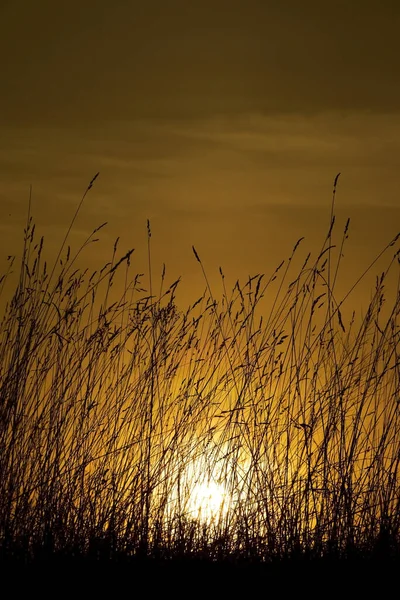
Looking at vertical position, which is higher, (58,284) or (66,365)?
(58,284)

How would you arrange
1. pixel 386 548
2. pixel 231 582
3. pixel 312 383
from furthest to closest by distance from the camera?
pixel 312 383 → pixel 386 548 → pixel 231 582

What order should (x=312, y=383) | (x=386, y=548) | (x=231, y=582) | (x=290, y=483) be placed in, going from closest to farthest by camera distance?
(x=231, y=582), (x=386, y=548), (x=290, y=483), (x=312, y=383)

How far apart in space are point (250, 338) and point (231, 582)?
3.43ft

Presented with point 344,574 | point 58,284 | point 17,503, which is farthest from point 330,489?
point 58,284

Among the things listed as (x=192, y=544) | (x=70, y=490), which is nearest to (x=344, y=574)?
(x=192, y=544)

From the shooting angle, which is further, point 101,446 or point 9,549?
point 101,446

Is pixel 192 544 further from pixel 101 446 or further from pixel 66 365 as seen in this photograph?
pixel 66 365

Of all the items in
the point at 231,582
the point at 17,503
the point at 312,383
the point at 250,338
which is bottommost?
the point at 231,582

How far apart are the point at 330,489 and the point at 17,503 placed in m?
1.10

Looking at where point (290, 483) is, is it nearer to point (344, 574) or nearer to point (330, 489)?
point (330, 489)

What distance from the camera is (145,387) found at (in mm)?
3170

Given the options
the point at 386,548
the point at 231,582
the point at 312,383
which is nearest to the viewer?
the point at 231,582

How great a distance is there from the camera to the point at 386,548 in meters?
2.68

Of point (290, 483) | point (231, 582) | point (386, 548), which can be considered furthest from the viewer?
point (290, 483)
